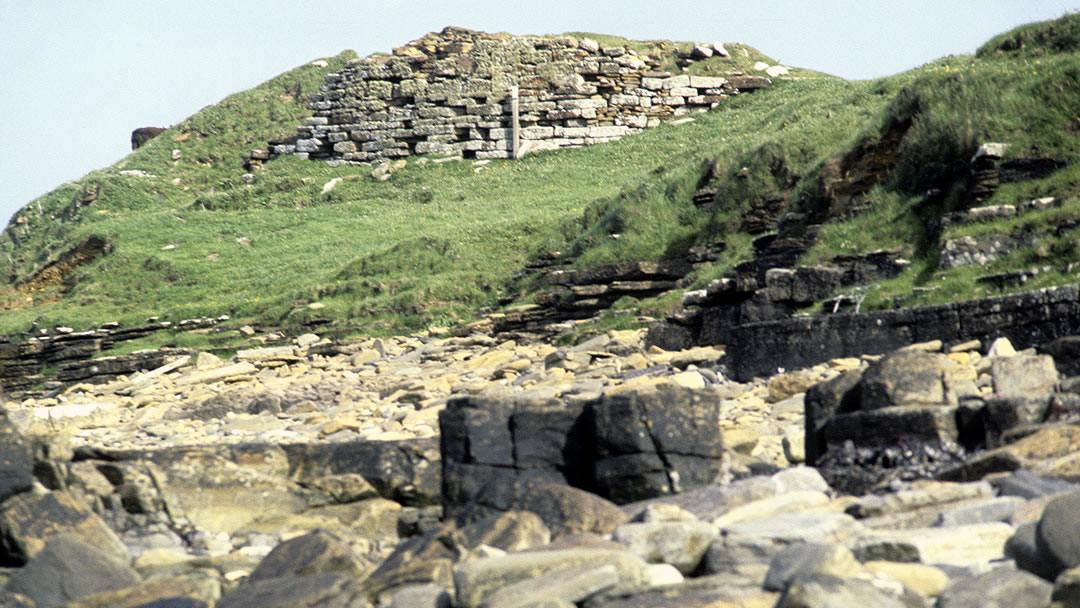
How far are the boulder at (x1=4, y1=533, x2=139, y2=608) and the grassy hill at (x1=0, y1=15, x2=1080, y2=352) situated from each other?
8.01m

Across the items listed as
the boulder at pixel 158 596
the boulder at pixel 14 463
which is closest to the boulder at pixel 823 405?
the boulder at pixel 158 596

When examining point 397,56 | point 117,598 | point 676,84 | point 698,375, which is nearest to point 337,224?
point 397,56

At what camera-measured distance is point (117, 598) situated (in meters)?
5.56

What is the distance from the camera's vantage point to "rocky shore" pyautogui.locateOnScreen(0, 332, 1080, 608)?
16.1ft

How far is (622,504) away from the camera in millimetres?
6988

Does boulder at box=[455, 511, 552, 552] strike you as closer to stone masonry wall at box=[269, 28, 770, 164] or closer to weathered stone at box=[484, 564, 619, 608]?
weathered stone at box=[484, 564, 619, 608]

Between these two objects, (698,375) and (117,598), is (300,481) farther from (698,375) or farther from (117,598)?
(698,375)

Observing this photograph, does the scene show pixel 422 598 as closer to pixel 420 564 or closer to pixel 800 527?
pixel 420 564

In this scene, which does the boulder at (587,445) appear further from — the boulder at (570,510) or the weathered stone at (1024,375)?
the weathered stone at (1024,375)

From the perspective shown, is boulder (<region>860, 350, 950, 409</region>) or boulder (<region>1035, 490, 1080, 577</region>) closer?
boulder (<region>1035, 490, 1080, 577</region>)

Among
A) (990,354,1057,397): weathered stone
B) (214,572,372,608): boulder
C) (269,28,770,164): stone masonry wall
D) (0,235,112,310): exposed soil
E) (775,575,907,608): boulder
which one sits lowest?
(214,572,372,608): boulder

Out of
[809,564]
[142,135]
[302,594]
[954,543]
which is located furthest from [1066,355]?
[142,135]

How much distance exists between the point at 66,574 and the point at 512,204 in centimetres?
2248

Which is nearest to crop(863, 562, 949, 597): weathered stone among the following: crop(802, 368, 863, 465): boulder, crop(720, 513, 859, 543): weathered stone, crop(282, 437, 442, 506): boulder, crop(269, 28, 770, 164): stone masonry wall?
crop(720, 513, 859, 543): weathered stone
